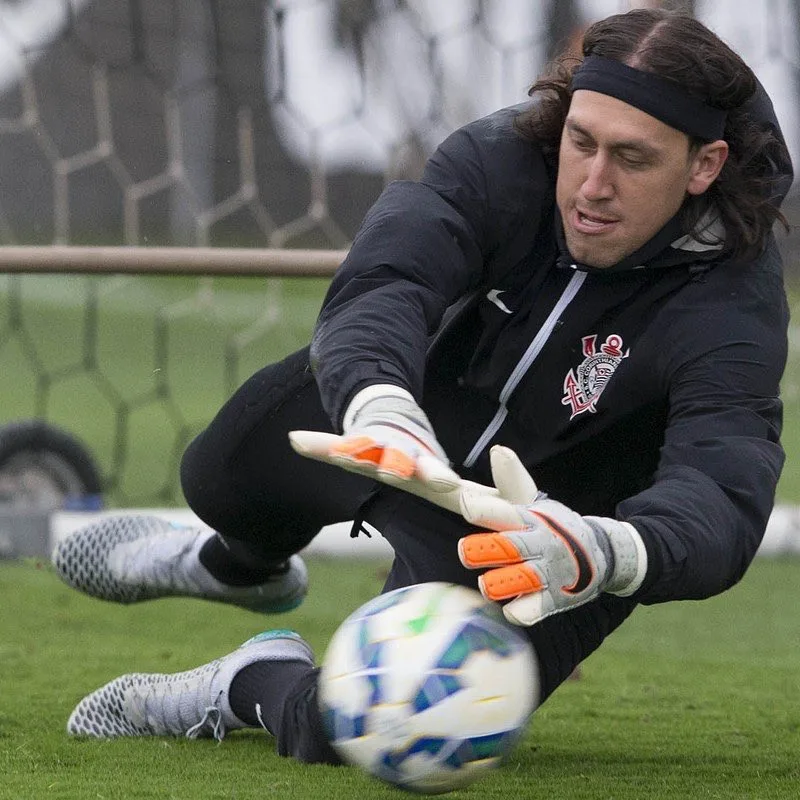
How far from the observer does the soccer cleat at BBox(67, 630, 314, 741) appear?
6.62ft

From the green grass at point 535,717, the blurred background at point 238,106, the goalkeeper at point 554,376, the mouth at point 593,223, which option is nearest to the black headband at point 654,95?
the goalkeeper at point 554,376

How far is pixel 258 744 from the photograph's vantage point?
6.65ft

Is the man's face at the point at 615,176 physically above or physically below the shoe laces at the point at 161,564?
above

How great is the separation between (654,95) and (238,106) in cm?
211

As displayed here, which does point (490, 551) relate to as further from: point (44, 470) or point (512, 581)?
point (44, 470)

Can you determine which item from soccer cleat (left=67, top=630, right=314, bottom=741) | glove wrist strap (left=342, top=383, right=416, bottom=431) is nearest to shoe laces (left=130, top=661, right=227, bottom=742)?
soccer cleat (left=67, top=630, right=314, bottom=741)

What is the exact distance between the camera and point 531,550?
133 centimetres

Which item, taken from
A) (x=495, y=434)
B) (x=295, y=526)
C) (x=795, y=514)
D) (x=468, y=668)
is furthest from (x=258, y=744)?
(x=795, y=514)

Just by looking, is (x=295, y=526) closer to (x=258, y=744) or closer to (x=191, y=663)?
(x=258, y=744)

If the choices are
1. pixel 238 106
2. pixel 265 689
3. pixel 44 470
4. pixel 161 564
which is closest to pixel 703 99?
pixel 265 689

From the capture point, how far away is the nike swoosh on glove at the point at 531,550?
1.32 m

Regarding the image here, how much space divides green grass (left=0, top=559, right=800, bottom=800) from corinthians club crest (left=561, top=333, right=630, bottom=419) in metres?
0.45

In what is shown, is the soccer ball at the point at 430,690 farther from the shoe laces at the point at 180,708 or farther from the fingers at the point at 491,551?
the shoe laces at the point at 180,708

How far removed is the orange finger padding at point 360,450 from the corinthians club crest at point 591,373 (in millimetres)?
512
